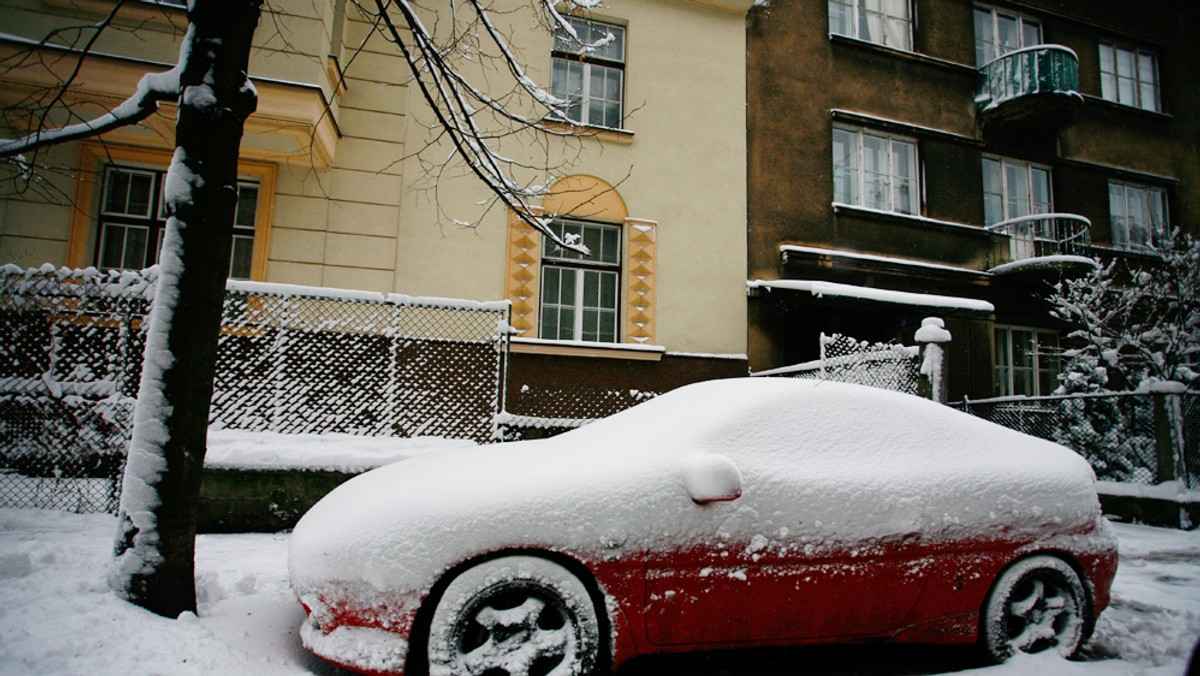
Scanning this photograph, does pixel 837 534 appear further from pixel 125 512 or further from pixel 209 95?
pixel 209 95

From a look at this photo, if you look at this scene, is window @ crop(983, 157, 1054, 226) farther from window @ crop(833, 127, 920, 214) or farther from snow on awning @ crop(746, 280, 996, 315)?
snow on awning @ crop(746, 280, 996, 315)

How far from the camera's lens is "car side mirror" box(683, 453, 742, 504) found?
2.75 m

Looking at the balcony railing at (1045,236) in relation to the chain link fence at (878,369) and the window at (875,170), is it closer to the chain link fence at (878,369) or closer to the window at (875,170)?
the window at (875,170)

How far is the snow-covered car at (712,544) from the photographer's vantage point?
262cm

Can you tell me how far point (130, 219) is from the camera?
8086 mm

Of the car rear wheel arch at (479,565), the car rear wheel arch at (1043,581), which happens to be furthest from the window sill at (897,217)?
the car rear wheel arch at (479,565)

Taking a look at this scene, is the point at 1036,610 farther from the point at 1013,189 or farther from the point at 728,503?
the point at 1013,189

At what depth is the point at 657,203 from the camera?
9945mm

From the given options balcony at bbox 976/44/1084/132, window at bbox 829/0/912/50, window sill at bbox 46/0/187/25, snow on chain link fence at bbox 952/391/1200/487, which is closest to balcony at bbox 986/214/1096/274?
balcony at bbox 976/44/1084/132

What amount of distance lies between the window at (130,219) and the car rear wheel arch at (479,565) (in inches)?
274

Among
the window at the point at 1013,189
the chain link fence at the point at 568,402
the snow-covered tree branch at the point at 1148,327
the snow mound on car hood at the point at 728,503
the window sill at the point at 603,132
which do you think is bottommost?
the snow mound on car hood at the point at 728,503

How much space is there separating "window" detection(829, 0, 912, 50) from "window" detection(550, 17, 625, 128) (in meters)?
4.15

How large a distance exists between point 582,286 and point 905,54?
24.4 feet

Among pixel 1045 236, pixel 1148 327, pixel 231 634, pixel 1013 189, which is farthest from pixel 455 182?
pixel 1148 327
